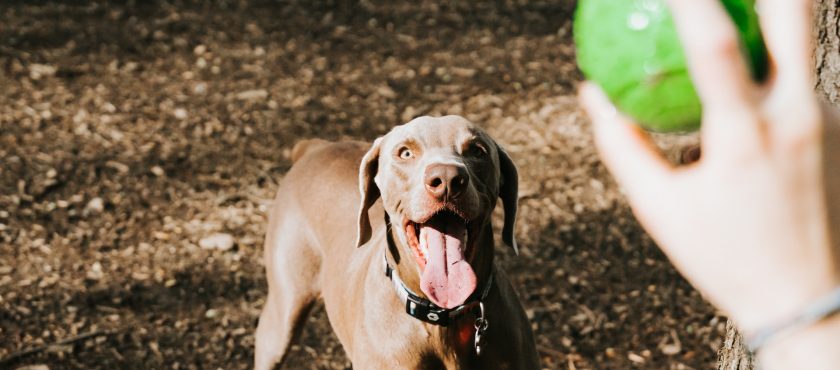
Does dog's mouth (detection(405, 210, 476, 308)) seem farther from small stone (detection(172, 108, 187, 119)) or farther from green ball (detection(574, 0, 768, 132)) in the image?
small stone (detection(172, 108, 187, 119))

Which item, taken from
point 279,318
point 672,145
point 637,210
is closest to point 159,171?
point 279,318

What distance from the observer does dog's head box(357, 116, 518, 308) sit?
306 cm

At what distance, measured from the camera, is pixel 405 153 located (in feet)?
10.8

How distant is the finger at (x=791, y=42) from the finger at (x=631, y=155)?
19cm

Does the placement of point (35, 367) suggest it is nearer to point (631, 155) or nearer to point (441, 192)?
point (441, 192)

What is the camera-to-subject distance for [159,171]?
650 centimetres

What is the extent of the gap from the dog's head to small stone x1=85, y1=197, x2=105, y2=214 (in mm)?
3199

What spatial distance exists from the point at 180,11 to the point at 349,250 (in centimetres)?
575

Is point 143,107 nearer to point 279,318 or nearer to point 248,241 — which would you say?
point 248,241

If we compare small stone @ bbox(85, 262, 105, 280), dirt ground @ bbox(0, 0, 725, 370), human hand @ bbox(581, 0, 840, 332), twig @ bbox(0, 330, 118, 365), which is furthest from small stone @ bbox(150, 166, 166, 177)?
human hand @ bbox(581, 0, 840, 332)

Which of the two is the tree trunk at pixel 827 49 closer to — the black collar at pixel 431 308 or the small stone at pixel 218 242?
the black collar at pixel 431 308

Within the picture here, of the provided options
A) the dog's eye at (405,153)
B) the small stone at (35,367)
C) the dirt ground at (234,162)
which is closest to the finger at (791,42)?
the dog's eye at (405,153)

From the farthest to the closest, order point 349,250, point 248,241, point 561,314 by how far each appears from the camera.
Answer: point 248,241 < point 561,314 < point 349,250

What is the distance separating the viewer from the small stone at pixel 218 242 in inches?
227
